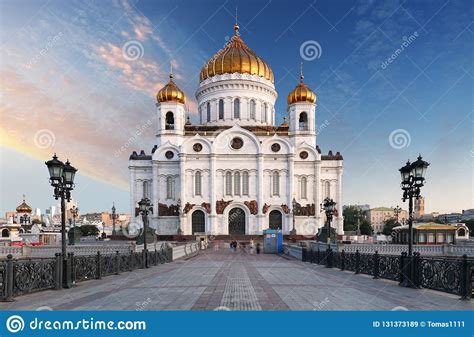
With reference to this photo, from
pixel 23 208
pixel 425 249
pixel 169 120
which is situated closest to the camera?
pixel 425 249

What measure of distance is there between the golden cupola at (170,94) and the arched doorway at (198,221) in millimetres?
14314

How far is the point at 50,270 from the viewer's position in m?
10.1

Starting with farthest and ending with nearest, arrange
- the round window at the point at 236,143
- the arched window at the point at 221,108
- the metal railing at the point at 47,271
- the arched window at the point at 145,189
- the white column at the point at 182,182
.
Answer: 1. the arched window at the point at 221,108
2. the arched window at the point at 145,189
3. the round window at the point at 236,143
4. the white column at the point at 182,182
5. the metal railing at the point at 47,271

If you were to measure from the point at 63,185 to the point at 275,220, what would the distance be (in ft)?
120

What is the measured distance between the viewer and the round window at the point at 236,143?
4747 cm

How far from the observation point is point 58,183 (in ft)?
37.9

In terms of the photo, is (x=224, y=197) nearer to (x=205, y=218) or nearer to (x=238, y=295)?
(x=205, y=218)

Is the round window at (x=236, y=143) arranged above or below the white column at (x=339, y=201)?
above

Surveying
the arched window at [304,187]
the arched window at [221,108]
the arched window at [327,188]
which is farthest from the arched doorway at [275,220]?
the arched window at [221,108]

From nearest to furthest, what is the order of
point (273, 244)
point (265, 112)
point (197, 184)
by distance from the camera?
point (273, 244) < point (197, 184) < point (265, 112)

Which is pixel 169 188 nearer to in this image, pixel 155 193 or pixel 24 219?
pixel 155 193

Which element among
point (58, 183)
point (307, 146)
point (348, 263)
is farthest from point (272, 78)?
point (58, 183)

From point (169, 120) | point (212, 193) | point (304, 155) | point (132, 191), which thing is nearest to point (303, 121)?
point (304, 155)

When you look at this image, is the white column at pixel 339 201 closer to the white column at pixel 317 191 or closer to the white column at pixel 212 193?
the white column at pixel 317 191
